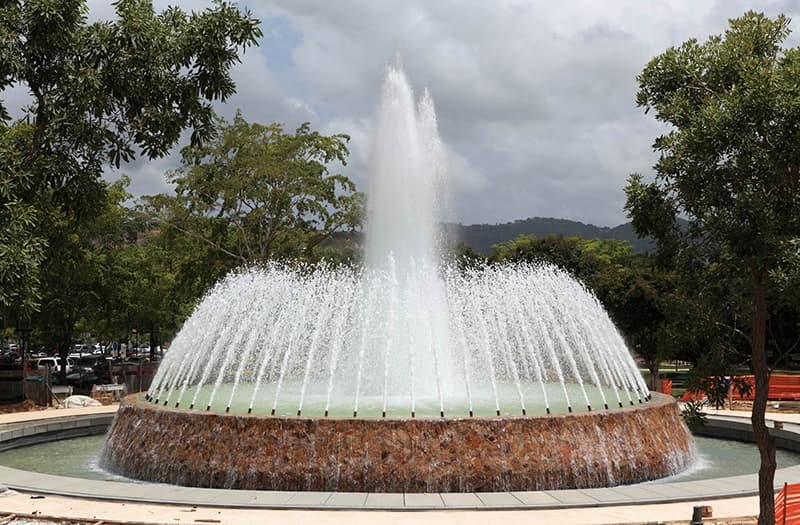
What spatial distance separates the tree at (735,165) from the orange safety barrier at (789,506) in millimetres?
1215

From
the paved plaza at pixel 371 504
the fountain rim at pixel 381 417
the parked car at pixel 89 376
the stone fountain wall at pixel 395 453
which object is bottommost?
the paved plaza at pixel 371 504

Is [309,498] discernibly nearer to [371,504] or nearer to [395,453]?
[371,504]

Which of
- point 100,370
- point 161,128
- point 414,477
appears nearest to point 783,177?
point 414,477

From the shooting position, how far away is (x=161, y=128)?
1359 centimetres

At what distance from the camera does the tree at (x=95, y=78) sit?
1262 cm

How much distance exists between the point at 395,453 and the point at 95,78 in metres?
7.53

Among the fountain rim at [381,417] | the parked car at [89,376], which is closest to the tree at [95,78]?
the fountain rim at [381,417]

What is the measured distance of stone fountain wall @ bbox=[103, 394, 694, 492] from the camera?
13188 mm

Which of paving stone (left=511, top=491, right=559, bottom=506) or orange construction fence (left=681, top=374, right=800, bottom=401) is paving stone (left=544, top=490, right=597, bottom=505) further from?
orange construction fence (left=681, top=374, right=800, bottom=401)

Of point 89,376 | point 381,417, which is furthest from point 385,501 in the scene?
point 89,376

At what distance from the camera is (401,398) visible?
60.0 ft

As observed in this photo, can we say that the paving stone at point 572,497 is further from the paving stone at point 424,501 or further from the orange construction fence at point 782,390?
the orange construction fence at point 782,390

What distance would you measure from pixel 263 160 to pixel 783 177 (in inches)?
1266

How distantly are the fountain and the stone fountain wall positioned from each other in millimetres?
23
